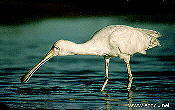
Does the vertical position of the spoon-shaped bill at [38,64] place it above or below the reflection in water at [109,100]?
above

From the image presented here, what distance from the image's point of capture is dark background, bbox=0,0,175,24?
2959 centimetres

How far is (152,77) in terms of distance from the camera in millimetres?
14867

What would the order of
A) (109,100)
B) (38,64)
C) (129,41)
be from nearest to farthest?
(109,100), (38,64), (129,41)

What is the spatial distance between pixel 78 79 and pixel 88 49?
1.57 metres

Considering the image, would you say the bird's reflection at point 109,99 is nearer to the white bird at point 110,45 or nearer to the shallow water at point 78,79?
the shallow water at point 78,79

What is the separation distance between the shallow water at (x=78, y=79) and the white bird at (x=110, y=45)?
438 millimetres

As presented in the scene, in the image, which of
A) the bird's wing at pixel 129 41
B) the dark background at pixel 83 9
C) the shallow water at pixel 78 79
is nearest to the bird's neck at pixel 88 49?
the bird's wing at pixel 129 41

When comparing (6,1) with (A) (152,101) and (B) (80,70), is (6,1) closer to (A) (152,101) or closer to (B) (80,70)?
(B) (80,70)

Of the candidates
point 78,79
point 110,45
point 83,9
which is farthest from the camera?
point 83,9

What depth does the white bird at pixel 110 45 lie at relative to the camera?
13047 mm

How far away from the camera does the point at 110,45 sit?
13.6m

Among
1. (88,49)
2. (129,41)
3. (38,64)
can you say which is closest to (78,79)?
(129,41)

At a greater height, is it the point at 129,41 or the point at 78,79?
the point at 129,41

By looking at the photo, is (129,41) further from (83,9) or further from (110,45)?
(83,9)
